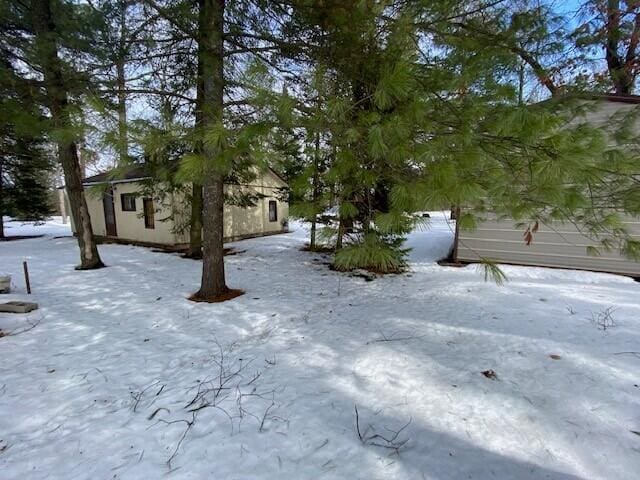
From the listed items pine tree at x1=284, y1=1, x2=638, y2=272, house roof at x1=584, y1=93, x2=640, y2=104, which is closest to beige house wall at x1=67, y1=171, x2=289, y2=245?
pine tree at x1=284, y1=1, x2=638, y2=272

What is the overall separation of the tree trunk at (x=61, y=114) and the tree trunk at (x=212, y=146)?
3.90 feet

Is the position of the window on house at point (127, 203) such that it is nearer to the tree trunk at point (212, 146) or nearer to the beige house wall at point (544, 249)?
the tree trunk at point (212, 146)

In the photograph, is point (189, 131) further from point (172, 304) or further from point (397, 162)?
point (172, 304)

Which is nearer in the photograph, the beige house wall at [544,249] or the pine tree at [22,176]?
the beige house wall at [544,249]

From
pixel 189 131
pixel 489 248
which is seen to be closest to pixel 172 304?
pixel 189 131

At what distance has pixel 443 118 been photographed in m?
2.35

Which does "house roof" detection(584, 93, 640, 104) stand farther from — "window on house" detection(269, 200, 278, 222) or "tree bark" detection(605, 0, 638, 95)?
"window on house" detection(269, 200, 278, 222)

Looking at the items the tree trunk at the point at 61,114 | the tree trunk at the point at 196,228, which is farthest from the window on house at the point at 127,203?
the tree trunk at the point at 61,114

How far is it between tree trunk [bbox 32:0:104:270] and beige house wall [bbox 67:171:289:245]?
218 cm

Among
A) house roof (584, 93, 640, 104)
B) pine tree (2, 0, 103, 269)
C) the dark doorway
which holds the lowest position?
the dark doorway

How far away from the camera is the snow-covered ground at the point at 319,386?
209cm

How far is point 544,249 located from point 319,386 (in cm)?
735

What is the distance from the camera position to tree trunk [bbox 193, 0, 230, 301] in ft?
8.80

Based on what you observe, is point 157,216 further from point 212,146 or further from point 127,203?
point 212,146
